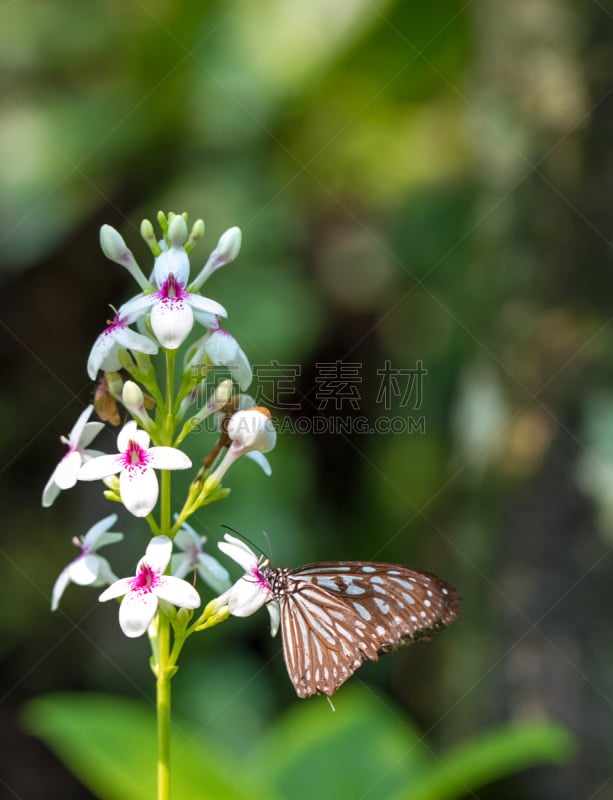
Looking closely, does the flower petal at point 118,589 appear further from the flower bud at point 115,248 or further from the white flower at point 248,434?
the flower bud at point 115,248

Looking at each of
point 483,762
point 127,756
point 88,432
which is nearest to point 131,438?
point 88,432

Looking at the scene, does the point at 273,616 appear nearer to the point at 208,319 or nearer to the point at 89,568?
the point at 89,568

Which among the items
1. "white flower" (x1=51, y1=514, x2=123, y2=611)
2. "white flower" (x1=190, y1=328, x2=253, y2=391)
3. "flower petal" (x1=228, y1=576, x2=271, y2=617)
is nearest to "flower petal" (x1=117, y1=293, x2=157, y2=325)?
"white flower" (x1=190, y1=328, x2=253, y2=391)

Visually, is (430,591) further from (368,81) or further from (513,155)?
(368,81)

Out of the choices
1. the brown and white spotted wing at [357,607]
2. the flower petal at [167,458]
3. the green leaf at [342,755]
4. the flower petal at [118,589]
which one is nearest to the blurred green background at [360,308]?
the green leaf at [342,755]

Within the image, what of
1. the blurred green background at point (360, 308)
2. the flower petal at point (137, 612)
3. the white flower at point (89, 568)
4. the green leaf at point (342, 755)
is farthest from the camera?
the blurred green background at point (360, 308)
